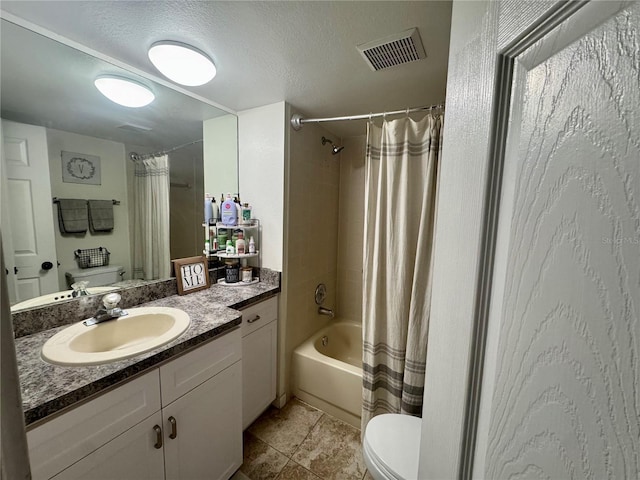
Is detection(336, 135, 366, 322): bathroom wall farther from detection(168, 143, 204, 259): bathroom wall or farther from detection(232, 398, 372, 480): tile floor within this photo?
detection(168, 143, 204, 259): bathroom wall

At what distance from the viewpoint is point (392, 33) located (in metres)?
1.05

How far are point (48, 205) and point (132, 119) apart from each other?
60 centimetres

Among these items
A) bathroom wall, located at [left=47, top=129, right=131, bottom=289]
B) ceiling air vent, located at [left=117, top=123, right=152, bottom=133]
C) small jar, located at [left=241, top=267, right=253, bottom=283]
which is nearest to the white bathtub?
small jar, located at [left=241, top=267, right=253, bottom=283]

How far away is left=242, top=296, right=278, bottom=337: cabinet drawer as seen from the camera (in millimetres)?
1539

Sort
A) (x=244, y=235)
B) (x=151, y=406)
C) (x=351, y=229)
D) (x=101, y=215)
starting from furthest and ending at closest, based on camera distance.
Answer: (x=351, y=229)
(x=244, y=235)
(x=101, y=215)
(x=151, y=406)

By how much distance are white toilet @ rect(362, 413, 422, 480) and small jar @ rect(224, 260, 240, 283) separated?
1.23 m

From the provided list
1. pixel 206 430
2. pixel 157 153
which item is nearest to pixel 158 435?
pixel 206 430

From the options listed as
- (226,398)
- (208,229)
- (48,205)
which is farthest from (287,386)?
(48,205)

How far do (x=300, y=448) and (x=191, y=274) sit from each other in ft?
4.29

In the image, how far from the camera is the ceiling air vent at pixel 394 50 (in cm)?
107

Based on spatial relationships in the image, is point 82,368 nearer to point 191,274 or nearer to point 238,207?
point 191,274

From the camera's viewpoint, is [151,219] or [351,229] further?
[351,229]

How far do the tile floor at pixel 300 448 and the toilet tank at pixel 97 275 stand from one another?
1.28m

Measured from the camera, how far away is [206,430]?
1.16 m
